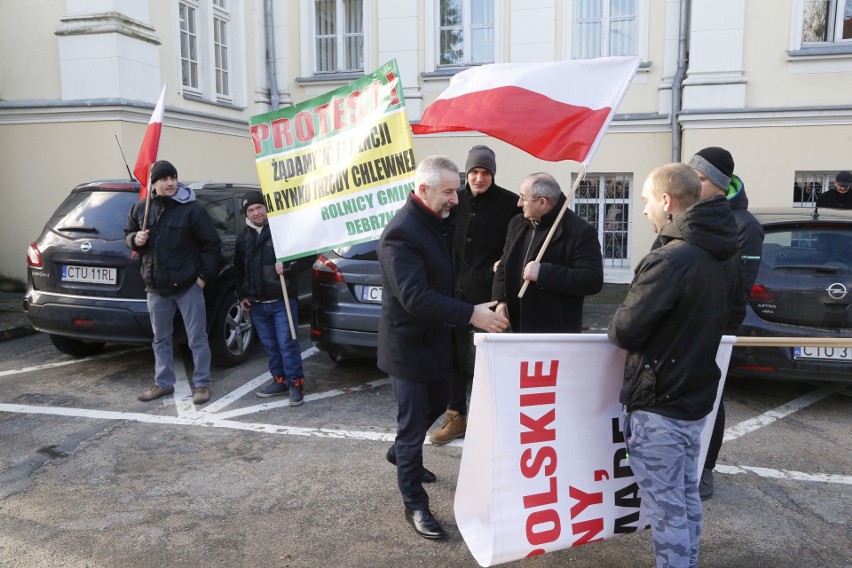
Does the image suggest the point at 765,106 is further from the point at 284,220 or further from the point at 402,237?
the point at 402,237

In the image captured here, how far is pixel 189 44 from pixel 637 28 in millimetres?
7345

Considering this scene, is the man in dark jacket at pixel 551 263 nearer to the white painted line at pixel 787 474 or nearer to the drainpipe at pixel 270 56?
the white painted line at pixel 787 474

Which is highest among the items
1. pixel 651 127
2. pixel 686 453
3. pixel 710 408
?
pixel 651 127

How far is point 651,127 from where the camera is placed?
38.2 feet

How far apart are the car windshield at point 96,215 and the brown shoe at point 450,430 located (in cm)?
321

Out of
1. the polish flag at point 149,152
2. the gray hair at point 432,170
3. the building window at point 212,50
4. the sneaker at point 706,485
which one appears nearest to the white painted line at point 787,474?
the sneaker at point 706,485

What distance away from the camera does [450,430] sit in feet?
15.5

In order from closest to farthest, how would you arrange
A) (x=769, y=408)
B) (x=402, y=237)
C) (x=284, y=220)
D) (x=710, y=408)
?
(x=710, y=408)
(x=402, y=237)
(x=284, y=220)
(x=769, y=408)

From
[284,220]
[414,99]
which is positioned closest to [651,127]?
[414,99]

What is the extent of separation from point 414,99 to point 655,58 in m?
4.04

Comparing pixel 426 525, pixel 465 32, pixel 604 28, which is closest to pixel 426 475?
pixel 426 525

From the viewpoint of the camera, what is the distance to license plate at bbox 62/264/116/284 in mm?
5973

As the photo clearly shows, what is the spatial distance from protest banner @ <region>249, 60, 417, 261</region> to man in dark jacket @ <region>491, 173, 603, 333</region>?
0.85 m

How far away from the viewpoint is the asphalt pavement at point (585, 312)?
26.2ft
